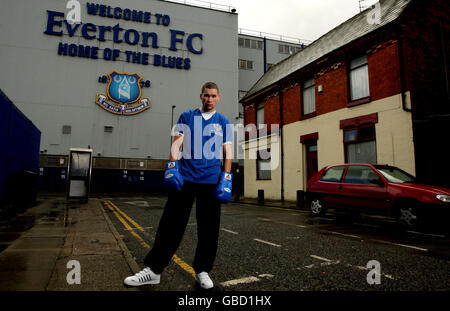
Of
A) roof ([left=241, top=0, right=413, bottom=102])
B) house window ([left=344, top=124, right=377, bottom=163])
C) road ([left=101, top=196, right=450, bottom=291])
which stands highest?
roof ([left=241, top=0, right=413, bottom=102])

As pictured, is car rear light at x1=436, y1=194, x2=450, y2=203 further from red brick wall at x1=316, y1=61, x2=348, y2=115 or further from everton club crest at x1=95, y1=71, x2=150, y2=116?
everton club crest at x1=95, y1=71, x2=150, y2=116

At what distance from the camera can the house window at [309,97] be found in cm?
1532

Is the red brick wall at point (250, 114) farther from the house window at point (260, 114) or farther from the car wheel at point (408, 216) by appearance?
the car wheel at point (408, 216)

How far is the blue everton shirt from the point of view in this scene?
286 centimetres

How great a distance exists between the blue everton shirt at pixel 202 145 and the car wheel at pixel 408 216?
5.91m

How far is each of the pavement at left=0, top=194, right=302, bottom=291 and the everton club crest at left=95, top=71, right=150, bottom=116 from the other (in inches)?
925

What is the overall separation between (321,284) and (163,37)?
105ft

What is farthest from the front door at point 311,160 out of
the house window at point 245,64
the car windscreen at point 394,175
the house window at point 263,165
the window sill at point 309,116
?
the house window at point 245,64

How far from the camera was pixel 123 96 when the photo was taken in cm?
2866

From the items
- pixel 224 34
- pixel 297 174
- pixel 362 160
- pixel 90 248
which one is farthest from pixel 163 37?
pixel 90 248

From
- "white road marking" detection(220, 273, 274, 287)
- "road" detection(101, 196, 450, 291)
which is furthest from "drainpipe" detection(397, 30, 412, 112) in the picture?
"white road marking" detection(220, 273, 274, 287)

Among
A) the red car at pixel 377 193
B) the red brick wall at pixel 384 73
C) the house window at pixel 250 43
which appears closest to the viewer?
the red car at pixel 377 193
